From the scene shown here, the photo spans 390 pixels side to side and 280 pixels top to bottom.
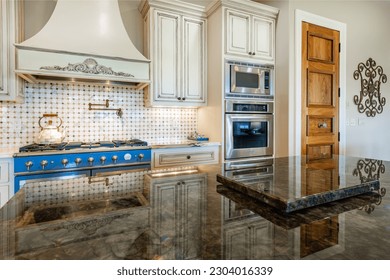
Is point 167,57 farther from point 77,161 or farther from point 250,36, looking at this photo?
point 77,161

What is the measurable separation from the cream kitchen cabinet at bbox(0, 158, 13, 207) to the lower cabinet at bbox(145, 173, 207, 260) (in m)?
1.65

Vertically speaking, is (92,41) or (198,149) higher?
(92,41)

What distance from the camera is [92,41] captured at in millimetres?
2406

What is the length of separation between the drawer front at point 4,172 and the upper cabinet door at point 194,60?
6.22ft

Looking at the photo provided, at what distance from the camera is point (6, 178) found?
203 cm

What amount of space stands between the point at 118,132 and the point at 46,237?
2.59m

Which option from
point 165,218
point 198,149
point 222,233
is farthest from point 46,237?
point 198,149

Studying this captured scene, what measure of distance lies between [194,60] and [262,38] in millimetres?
911

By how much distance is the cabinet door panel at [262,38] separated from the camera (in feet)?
9.99

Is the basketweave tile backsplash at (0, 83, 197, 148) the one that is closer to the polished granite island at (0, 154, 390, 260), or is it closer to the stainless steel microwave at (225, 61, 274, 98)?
the stainless steel microwave at (225, 61, 274, 98)

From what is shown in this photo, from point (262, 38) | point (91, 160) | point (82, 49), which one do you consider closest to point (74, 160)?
point (91, 160)

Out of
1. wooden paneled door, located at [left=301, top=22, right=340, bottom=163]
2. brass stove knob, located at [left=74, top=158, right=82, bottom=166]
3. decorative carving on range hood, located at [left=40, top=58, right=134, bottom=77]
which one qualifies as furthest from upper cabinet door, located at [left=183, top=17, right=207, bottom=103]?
brass stove knob, located at [left=74, top=158, right=82, bottom=166]

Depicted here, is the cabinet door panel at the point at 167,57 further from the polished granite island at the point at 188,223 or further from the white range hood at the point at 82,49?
the polished granite island at the point at 188,223
